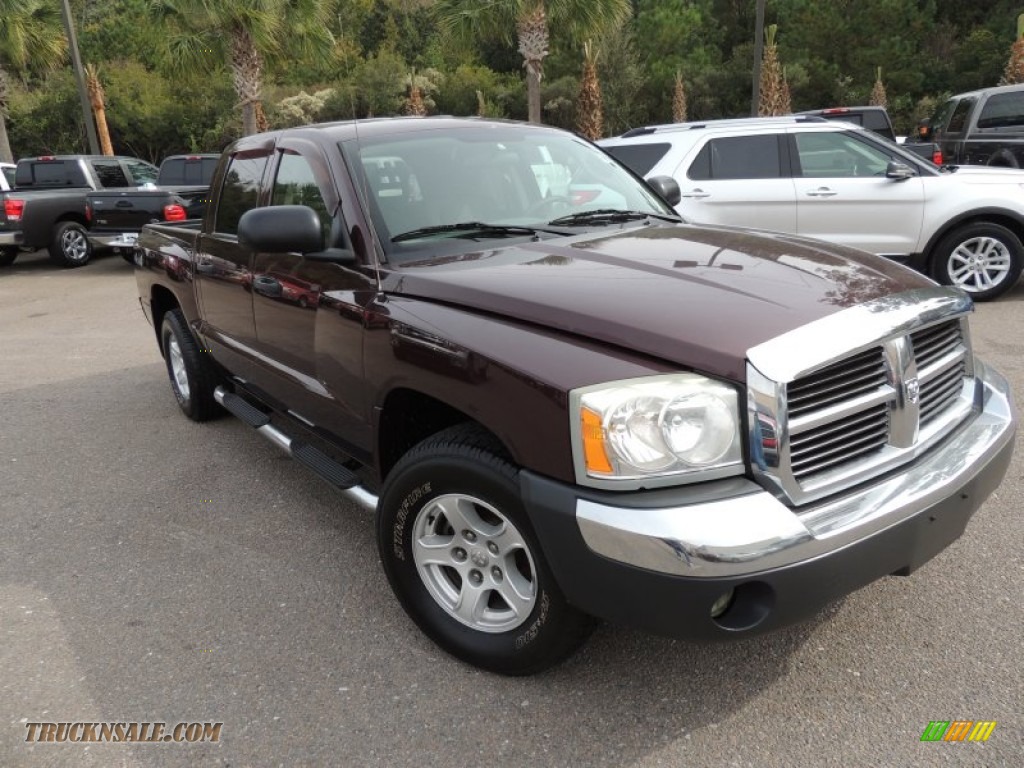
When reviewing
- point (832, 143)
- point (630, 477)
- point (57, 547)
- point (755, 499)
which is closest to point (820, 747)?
point (755, 499)

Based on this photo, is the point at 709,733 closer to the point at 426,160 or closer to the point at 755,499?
the point at 755,499

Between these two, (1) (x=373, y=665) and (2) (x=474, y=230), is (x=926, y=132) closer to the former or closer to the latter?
(2) (x=474, y=230)

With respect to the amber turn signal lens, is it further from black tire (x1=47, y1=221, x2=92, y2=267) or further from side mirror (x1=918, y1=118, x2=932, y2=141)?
side mirror (x1=918, y1=118, x2=932, y2=141)

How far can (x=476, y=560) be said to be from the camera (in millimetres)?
2568

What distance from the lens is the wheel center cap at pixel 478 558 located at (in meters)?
2.54

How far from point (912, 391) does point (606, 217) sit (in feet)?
5.08

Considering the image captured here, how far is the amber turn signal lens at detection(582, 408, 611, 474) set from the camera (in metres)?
2.05

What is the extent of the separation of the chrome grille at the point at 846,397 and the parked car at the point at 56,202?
555 inches

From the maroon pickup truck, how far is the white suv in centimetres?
491

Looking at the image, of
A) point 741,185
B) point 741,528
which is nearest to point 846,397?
point 741,528

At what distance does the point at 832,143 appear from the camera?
7805 millimetres

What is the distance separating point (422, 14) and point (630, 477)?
42.7 meters

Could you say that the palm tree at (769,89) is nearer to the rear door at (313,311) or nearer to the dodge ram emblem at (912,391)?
the rear door at (313,311)

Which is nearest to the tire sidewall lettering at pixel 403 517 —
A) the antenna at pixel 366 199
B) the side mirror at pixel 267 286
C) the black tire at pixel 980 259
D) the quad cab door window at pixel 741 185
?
the antenna at pixel 366 199
